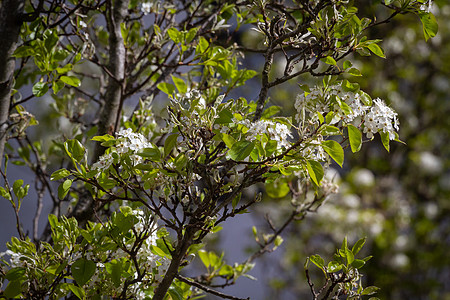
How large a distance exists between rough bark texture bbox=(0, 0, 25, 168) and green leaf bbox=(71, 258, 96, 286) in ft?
1.79

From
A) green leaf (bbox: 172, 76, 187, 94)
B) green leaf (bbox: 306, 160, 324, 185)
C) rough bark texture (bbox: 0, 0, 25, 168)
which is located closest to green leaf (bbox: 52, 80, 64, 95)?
rough bark texture (bbox: 0, 0, 25, 168)

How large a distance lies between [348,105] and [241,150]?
9.4 inches

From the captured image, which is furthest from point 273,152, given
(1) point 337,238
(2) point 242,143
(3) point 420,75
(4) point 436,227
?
(3) point 420,75

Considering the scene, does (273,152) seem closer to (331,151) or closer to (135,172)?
(331,151)

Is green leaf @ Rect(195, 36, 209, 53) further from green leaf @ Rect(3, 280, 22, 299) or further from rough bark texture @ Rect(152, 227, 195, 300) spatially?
green leaf @ Rect(3, 280, 22, 299)

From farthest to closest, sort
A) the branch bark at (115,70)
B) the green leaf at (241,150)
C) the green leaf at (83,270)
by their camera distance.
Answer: the branch bark at (115,70), the green leaf at (83,270), the green leaf at (241,150)

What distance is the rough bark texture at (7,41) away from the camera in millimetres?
1137

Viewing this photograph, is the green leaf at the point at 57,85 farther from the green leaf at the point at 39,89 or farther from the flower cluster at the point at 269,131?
the flower cluster at the point at 269,131

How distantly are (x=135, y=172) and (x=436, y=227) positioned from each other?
408cm

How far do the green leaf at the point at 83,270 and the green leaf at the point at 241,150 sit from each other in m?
0.36

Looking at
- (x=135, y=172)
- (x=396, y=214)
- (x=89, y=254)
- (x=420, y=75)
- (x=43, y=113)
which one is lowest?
(x=89, y=254)

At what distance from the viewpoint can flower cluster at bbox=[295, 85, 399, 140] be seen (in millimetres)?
810

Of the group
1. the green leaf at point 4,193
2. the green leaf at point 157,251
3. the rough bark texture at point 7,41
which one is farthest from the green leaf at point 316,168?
the rough bark texture at point 7,41

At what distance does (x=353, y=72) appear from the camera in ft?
2.67
